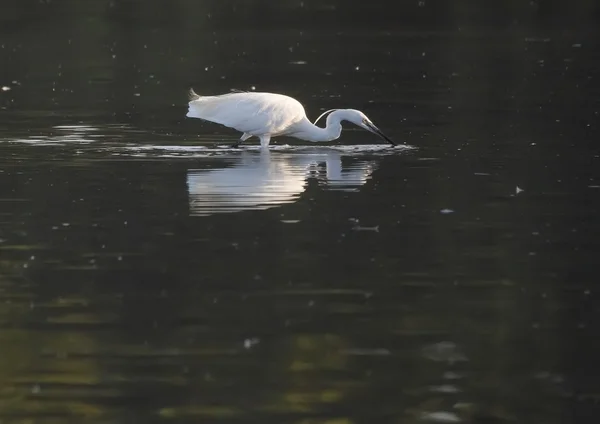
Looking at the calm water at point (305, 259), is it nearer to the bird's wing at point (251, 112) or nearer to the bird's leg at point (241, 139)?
the bird's leg at point (241, 139)

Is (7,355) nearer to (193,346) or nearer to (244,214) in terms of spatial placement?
(193,346)

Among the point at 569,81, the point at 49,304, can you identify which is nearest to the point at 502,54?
the point at 569,81

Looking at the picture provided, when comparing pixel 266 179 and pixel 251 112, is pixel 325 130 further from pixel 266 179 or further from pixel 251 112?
pixel 266 179

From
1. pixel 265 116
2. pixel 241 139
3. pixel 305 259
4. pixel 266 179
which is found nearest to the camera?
pixel 305 259

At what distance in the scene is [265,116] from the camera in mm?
19672

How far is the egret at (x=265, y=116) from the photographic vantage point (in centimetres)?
1970

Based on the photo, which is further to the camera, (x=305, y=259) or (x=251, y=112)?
(x=251, y=112)

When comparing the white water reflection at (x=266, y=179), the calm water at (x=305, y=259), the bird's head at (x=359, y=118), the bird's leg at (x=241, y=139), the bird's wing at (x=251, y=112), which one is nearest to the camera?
the calm water at (x=305, y=259)

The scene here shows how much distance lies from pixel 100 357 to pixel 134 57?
25281mm

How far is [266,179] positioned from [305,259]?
14.6ft

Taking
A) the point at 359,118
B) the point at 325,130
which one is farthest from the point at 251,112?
the point at 359,118

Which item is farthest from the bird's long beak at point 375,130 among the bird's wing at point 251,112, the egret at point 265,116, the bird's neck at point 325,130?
Result: the bird's wing at point 251,112

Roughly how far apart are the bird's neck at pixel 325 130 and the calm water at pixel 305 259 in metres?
0.31

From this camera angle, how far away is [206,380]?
933 centimetres
